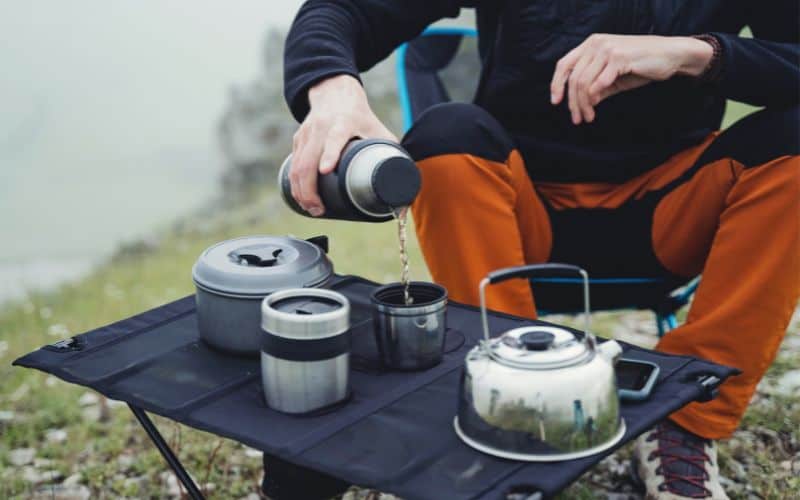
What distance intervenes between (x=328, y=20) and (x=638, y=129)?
0.75 m

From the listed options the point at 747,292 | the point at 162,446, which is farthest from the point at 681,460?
the point at 162,446

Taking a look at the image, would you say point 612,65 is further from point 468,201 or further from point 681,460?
point 681,460

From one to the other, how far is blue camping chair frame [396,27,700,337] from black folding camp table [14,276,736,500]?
20.4 inches

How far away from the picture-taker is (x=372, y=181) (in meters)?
1.52

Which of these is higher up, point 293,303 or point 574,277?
point 293,303

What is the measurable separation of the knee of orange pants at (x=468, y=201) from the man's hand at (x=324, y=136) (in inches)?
10.3

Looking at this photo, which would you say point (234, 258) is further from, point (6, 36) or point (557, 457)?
point (6, 36)

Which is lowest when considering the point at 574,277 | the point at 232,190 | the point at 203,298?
the point at 232,190

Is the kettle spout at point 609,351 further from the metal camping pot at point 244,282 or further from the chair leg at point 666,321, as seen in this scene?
the chair leg at point 666,321

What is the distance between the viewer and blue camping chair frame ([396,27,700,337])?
221 centimetres

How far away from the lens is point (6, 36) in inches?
425

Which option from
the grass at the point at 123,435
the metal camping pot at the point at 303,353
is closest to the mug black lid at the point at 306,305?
the metal camping pot at the point at 303,353

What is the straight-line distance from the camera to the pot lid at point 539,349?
48.8 inches

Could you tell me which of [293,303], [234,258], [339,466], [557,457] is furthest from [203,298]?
[557,457]
